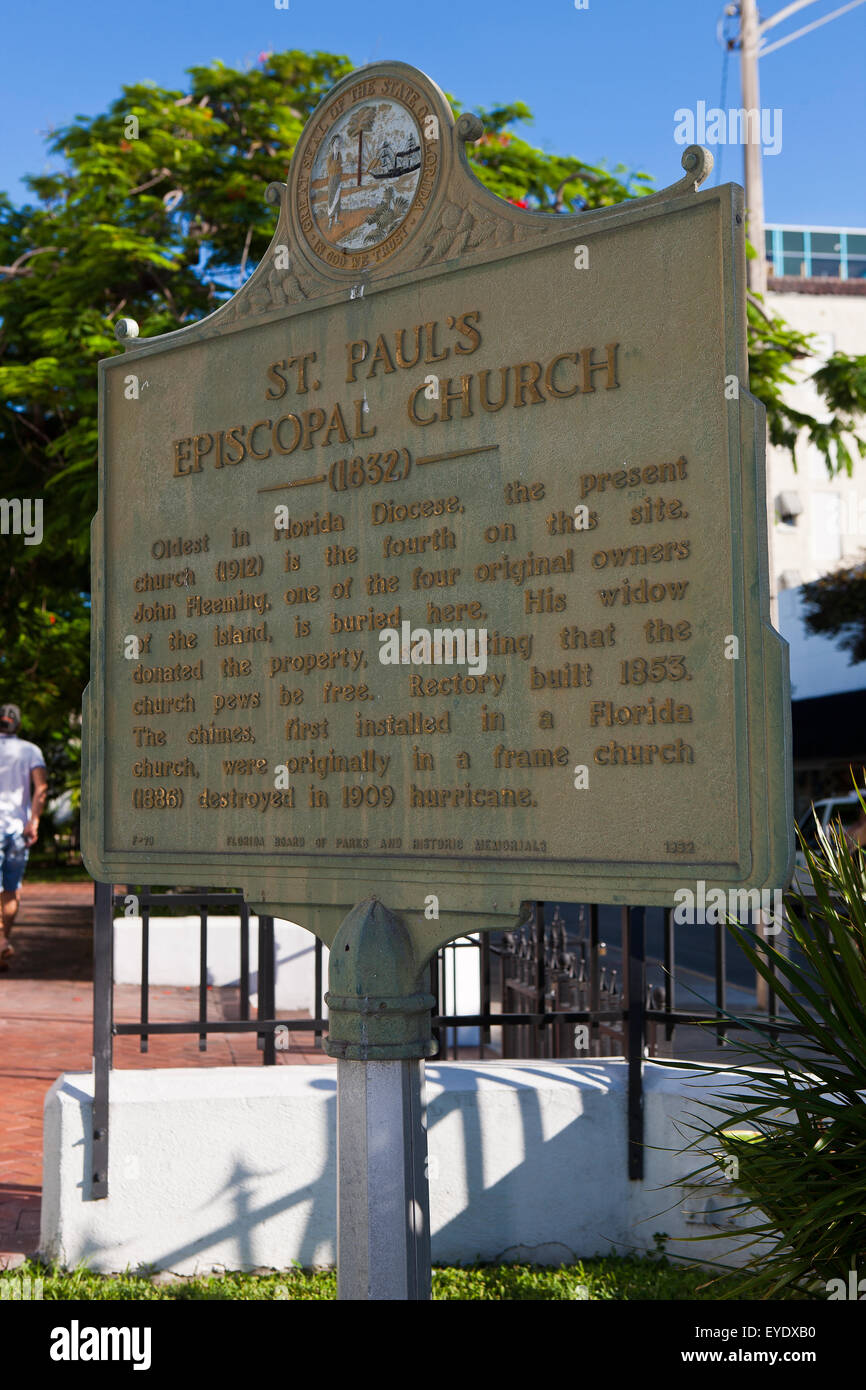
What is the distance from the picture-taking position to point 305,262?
4.00 metres

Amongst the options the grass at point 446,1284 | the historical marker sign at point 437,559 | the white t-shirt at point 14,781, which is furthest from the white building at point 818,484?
the historical marker sign at point 437,559

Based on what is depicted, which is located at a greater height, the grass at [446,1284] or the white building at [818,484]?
the white building at [818,484]

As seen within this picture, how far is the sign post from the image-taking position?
10.3 feet

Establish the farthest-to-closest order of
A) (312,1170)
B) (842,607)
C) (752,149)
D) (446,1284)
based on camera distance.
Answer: (842,607), (752,149), (312,1170), (446,1284)

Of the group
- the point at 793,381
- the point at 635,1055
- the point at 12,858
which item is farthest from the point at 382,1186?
the point at 793,381

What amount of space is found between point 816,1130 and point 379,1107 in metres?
1.32

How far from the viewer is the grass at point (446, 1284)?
499 cm

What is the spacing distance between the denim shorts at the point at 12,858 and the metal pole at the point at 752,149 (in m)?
8.55

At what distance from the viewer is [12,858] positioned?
11516 mm

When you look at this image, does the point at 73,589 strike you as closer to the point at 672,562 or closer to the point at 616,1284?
the point at 616,1284

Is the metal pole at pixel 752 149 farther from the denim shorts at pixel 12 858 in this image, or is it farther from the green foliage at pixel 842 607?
the green foliage at pixel 842 607

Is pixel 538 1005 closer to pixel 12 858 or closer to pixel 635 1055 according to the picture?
pixel 635 1055

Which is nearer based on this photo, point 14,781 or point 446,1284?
point 446,1284
